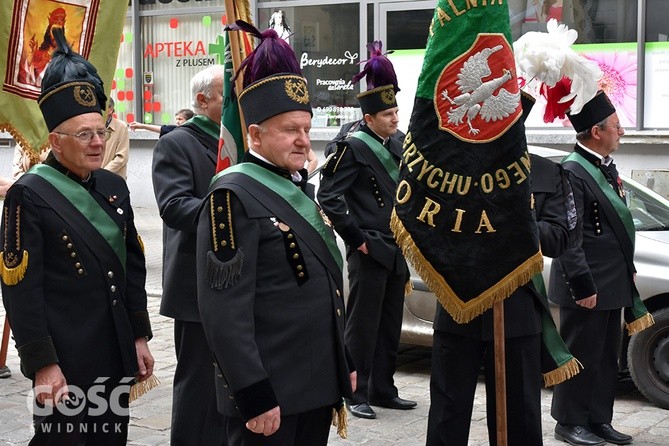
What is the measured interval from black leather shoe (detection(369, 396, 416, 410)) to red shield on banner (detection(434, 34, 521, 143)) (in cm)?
287

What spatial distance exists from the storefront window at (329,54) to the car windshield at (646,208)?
26.8ft

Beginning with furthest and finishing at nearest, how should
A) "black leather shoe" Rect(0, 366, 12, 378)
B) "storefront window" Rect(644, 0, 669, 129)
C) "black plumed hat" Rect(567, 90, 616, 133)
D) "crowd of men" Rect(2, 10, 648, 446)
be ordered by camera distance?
"storefront window" Rect(644, 0, 669, 129)
"black leather shoe" Rect(0, 366, 12, 378)
"black plumed hat" Rect(567, 90, 616, 133)
"crowd of men" Rect(2, 10, 648, 446)

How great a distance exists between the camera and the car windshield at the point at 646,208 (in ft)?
25.0

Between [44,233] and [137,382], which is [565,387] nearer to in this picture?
[137,382]

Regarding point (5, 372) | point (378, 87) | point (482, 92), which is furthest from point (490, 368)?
point (5, 372)

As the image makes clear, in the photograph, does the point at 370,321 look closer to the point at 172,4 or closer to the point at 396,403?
the point at 396,403

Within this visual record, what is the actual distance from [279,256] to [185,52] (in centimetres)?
1443

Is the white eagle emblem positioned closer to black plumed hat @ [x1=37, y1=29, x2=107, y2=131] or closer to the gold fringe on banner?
the gold fringe on banner

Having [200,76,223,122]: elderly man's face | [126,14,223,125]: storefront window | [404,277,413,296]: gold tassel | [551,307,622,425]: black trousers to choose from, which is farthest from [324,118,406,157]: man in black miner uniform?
[126,14,223,125]: storefront window

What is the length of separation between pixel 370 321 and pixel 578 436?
5.13 feet

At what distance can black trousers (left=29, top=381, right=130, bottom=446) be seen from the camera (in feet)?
15.2

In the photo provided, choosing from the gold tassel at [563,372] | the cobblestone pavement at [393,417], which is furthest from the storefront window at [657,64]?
the gold tassel at [563,372]

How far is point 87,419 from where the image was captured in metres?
4.75

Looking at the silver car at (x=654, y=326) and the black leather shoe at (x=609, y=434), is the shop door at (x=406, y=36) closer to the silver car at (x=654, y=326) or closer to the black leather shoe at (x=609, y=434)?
the silver car at (x=654, y=326)
